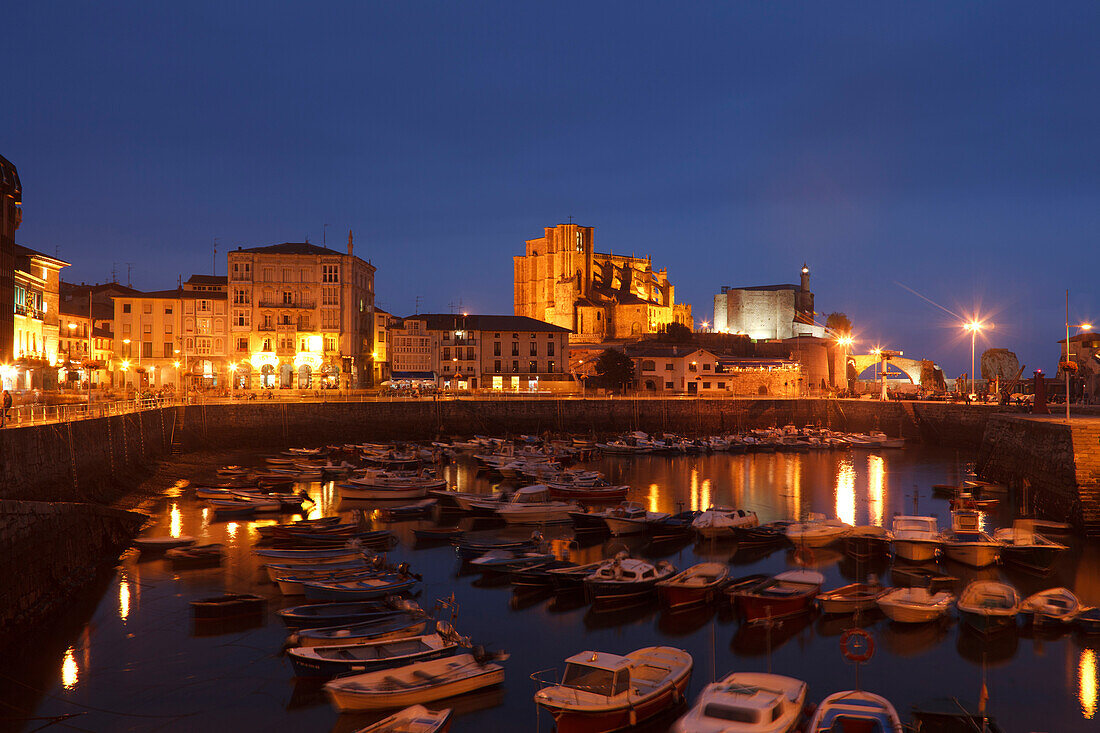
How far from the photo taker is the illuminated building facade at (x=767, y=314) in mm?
Answer: 135500

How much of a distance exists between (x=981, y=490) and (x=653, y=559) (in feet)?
74.9

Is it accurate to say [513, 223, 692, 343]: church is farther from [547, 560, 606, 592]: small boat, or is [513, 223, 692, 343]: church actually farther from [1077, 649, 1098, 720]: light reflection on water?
[1077, 649, 1098, 720]: light reflection on water

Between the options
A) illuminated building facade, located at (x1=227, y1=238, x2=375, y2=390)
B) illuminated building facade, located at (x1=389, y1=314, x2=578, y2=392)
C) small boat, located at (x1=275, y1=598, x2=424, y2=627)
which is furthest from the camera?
illuminated building facade, located at (x1=389, y1=314, x2=578, y2=392)

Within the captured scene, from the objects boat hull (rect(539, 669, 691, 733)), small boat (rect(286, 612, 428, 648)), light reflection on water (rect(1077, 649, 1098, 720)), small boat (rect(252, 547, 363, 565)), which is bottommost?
light reflection on water (rect(1077, 649, 1098, 720))

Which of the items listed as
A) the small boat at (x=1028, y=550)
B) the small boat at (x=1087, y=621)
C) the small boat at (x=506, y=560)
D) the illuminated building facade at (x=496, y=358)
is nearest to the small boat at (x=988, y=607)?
the small boat at (x=1087, y=621)

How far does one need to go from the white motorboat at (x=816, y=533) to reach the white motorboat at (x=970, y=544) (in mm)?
3556

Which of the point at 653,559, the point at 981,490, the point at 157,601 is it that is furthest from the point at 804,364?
the point at 157,601

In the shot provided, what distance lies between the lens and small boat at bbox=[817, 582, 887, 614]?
798 inches

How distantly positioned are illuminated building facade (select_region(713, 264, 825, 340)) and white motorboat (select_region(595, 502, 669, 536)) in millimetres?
109847

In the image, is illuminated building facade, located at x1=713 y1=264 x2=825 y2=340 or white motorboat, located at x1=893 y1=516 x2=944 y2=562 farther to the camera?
illuminated building facade, located at x1=713 y1=264 x2=825 y2=340

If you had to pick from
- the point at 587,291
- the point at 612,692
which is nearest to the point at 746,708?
the point at 612,692

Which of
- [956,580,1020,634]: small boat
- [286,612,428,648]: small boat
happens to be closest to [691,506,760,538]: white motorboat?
[956,580,1020,634]: small boat

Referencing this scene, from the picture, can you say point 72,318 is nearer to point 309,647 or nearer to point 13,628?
point 13,628

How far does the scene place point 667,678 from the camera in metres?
14.7
